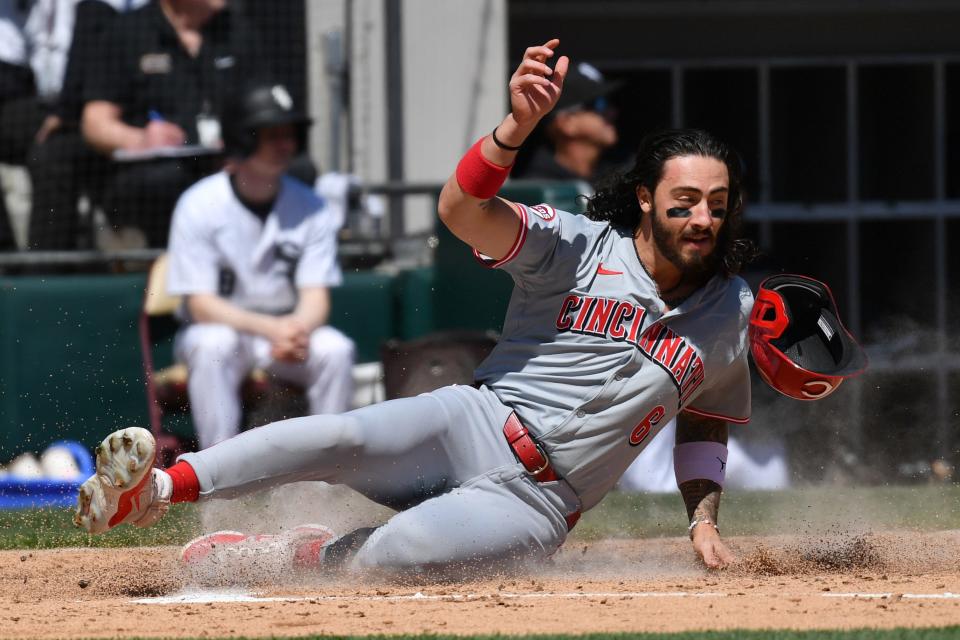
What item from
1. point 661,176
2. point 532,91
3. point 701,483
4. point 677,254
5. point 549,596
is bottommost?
point 549,596

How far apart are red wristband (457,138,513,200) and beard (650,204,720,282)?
556 millimetres

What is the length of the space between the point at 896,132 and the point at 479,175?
24.5 feet

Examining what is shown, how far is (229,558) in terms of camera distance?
459 centimetres

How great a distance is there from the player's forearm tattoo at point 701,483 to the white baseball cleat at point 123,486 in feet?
5.41

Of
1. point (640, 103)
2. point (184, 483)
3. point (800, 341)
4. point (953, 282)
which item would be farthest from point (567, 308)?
point (953, 282)

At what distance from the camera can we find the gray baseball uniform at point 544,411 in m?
4.33

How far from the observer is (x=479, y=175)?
411cm

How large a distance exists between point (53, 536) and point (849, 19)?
7.29 m

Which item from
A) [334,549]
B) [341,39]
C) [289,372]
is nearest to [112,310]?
[289,372]

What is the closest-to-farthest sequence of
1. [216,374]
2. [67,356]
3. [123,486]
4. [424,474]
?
[123,486]
[424,474]
[216,374]
[67,356]

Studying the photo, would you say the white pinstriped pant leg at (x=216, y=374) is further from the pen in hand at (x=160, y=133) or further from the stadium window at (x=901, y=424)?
the stadium window at (x=901, y=424)

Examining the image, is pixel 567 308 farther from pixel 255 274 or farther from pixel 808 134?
pixel 808 134

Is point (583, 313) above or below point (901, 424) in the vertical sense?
above

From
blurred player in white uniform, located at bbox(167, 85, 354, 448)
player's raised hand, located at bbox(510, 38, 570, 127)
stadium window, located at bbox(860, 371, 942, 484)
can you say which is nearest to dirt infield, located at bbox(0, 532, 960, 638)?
player's raised hand, located at bbox(510, 38, 570, 127)
